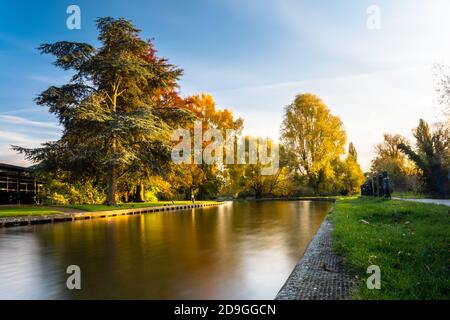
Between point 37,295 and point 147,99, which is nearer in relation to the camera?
point 37,295

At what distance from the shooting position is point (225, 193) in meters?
56.2

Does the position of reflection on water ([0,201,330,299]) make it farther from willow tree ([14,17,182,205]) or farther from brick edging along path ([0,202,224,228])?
willow tree ([14,17,182,205])

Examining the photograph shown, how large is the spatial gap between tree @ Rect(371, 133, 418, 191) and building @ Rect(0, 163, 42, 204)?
33515 mm

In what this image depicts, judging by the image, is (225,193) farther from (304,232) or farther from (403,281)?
(403,281)

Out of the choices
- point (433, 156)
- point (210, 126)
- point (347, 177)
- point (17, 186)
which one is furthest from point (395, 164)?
point (17, 186)

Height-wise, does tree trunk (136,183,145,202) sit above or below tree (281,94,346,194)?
below

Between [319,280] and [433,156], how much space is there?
2103 centimetres

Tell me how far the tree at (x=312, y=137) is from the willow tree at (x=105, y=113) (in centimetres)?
2466

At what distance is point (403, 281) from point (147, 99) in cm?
2701

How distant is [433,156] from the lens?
2252 centimetres

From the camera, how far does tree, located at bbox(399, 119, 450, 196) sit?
2169cm

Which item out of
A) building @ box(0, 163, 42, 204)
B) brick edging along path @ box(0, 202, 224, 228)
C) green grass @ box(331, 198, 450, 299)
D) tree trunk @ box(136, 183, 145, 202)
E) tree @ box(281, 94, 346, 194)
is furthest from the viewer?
tree @ box(281, 94, 346, 194)

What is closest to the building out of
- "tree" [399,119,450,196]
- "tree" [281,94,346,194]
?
"tree" [399,119,450,196]

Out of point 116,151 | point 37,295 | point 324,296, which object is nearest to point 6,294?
point 37,295
